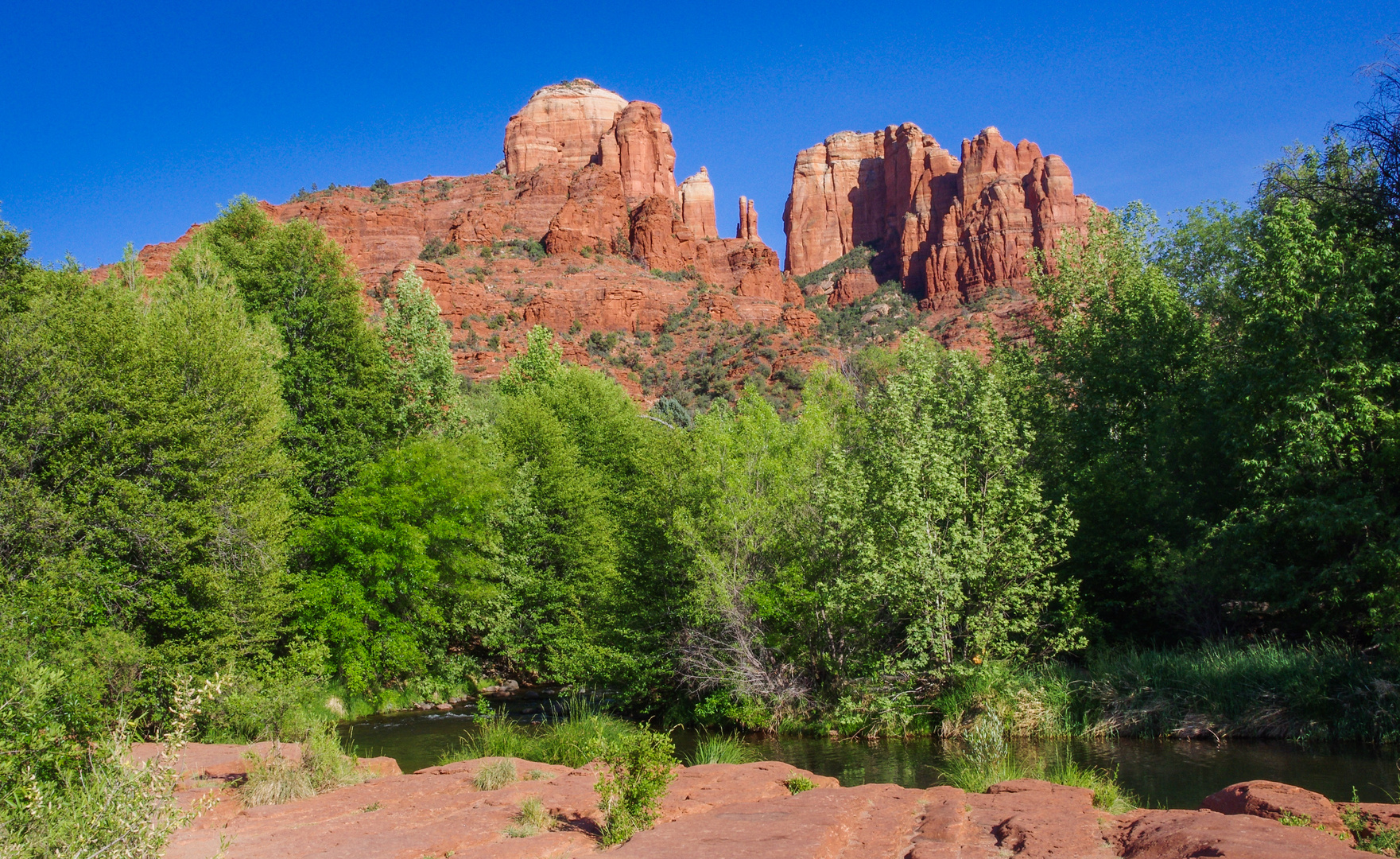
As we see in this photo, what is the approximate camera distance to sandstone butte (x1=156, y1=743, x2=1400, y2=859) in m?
7.22

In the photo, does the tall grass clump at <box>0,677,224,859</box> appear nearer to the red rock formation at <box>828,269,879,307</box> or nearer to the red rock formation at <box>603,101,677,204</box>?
the red rock formation at <box>828,269,879,307</box>

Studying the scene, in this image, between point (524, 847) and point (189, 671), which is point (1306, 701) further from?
point (189, 671)

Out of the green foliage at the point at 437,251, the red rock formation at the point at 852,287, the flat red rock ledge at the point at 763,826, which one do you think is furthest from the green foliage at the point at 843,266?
the flat red rock ledge at the point at 763,826

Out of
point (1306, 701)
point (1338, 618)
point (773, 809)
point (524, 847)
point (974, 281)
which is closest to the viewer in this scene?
point (524, 847)

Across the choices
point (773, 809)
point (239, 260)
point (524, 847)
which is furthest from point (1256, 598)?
point (239, 260)

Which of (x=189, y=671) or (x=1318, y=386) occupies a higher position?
(x=1318, y=386)

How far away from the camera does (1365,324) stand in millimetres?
15547

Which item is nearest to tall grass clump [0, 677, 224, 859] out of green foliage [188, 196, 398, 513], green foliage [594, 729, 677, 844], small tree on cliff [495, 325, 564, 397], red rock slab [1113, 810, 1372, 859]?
green foliage [594, 729, 677, 844]

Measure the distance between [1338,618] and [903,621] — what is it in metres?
8.37

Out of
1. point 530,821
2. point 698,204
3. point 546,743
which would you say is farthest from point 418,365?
point 698,204

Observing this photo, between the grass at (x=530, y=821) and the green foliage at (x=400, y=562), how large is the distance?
44.4 ft

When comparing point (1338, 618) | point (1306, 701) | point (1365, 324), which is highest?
point (1365, 324)

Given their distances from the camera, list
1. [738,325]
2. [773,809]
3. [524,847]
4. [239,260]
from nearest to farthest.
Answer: [524,847] < [773,809] < [239,260] < [738,325]

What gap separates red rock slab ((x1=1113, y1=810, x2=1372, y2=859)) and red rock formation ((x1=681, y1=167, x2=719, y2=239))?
464ft
